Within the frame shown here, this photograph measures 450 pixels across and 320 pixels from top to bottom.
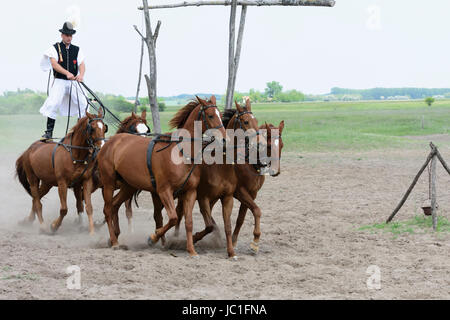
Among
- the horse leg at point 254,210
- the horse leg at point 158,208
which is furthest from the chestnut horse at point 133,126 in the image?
the horse leg at point 254,210

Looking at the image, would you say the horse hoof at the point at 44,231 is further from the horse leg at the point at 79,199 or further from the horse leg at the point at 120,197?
the horse leg at the point at 120,197

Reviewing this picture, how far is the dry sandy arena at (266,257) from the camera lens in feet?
20.5

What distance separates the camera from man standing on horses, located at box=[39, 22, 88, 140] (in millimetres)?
10289

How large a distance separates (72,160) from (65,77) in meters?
1.83

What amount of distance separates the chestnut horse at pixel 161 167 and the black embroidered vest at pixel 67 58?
241 cm

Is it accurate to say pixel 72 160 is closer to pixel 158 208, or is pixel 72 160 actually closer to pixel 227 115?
pixel 158 208

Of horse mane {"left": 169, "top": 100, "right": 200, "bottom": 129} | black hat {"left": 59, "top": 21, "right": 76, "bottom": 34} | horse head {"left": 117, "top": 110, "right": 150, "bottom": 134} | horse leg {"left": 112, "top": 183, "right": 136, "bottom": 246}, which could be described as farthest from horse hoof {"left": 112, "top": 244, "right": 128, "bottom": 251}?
black hat {"left": 59, "top": 21, "right": 76, "bottom": 34}

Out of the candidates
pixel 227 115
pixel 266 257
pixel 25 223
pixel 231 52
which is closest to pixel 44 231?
pixel 25 223

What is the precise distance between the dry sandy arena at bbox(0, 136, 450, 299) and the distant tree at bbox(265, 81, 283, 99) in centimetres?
10433

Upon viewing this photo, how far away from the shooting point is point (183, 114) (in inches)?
324

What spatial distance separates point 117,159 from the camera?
339 inches

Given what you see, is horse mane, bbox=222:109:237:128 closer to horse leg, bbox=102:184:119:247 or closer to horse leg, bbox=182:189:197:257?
horse leg, bbox=182:189:197:257

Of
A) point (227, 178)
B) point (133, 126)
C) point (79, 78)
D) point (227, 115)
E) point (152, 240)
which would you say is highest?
point (79, 78)
